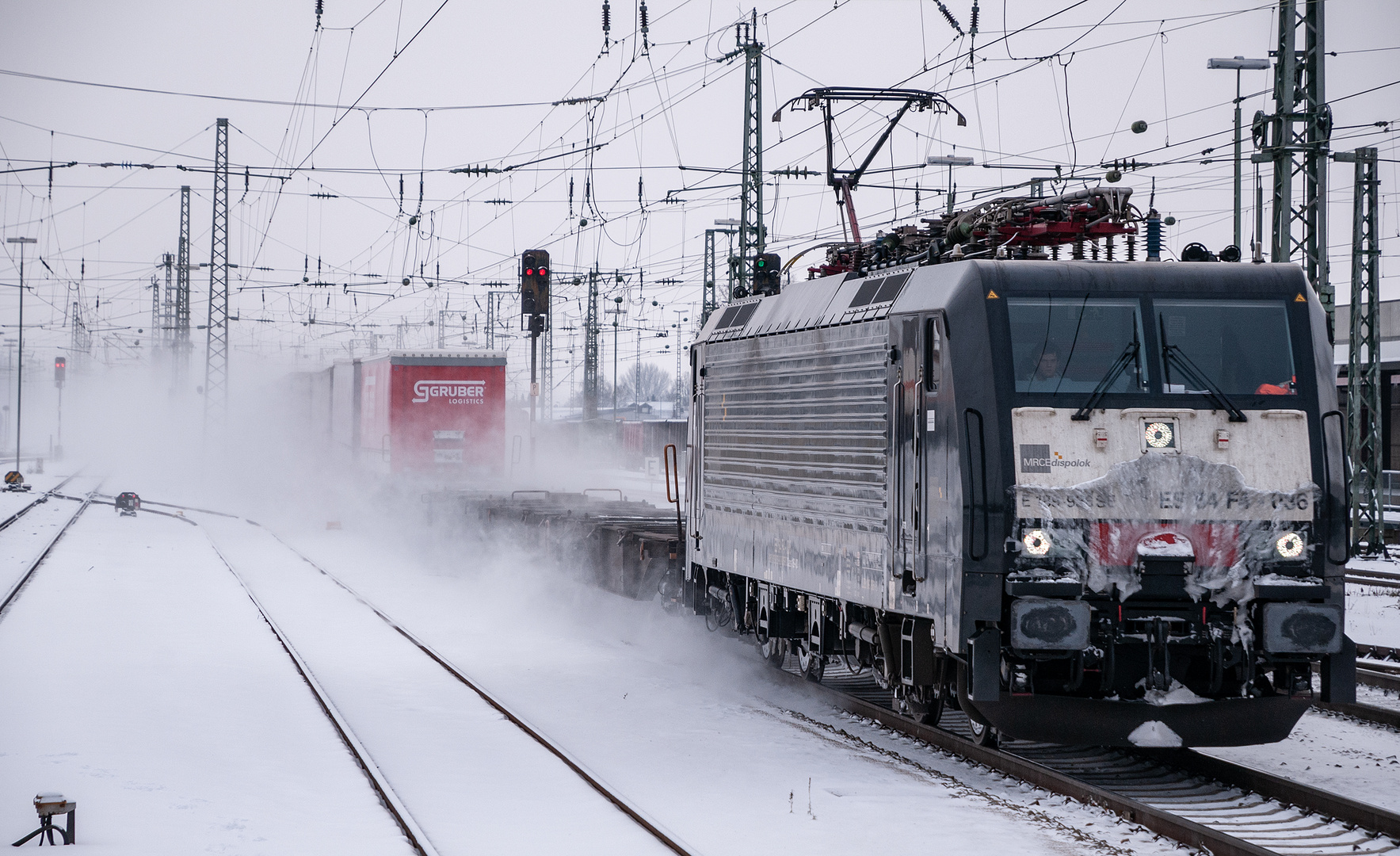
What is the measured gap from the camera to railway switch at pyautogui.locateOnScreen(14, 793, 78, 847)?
7477mm

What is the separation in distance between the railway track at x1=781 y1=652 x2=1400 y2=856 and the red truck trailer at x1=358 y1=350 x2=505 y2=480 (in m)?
20.4

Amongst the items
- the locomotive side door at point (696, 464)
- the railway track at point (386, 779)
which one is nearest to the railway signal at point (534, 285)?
the railway track at point (386, 779)

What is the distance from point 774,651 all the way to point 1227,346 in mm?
5485

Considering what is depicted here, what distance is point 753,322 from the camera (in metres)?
12.3

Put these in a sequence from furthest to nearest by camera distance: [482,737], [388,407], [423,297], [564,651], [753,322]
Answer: [423,297] → [388,407] → [564,651] → [753,322] → [482,737]

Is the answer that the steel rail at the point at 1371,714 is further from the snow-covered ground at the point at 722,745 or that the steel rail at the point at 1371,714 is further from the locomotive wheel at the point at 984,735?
the snow-covered ground at the point at 722,745

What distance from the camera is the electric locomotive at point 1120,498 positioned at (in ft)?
26.8

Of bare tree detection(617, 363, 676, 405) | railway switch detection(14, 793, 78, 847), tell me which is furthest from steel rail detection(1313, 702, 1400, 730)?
bare tree detection(617, 363, 676, 405)

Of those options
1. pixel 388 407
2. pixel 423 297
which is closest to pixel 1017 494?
pixel 388 407

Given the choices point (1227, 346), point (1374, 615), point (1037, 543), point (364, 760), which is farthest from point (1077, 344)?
point (1374, 615)

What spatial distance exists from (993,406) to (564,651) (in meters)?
8.24

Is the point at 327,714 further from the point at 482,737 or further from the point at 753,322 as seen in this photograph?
the point at 753,322

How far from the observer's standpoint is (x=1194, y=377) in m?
8.48

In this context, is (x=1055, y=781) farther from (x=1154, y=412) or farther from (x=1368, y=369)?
(x=1368, y=369)
